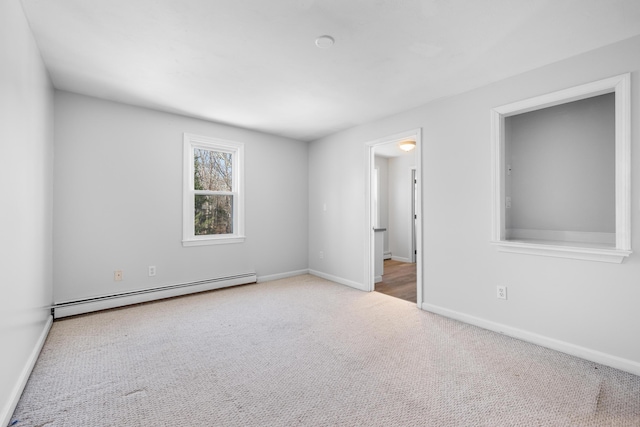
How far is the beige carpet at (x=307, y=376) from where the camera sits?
1.65 meters

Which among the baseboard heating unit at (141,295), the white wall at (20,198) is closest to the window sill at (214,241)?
the baseboard heating unit at (141,295)

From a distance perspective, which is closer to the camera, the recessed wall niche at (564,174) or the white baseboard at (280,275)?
the recessed wall niche at (564,174)

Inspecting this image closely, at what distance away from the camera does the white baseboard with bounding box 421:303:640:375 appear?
212cm

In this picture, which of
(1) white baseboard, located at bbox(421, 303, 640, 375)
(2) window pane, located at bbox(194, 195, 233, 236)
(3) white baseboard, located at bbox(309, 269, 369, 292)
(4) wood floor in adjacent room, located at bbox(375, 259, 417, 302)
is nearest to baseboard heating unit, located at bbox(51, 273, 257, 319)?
(2) window pane, located at bbox(194, 195, 233, 236)

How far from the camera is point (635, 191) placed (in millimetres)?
2066

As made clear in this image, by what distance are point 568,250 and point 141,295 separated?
14.3ft

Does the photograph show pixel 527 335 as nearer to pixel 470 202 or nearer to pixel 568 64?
pixel 470 202

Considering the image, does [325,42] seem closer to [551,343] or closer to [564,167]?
[564,167]

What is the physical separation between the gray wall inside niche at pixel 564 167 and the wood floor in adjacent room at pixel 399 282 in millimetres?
1540

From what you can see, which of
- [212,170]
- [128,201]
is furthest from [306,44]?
[128,201]

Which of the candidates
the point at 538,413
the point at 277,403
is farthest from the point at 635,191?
the point at 277,403

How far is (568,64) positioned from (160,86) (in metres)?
3.64

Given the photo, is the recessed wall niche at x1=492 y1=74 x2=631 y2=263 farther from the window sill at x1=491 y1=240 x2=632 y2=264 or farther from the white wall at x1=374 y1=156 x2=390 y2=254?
the white wall at x1=374 y1=156 x2=390 y2=254

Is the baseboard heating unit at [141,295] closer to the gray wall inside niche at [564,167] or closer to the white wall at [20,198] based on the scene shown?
the white wall at [20,198]
